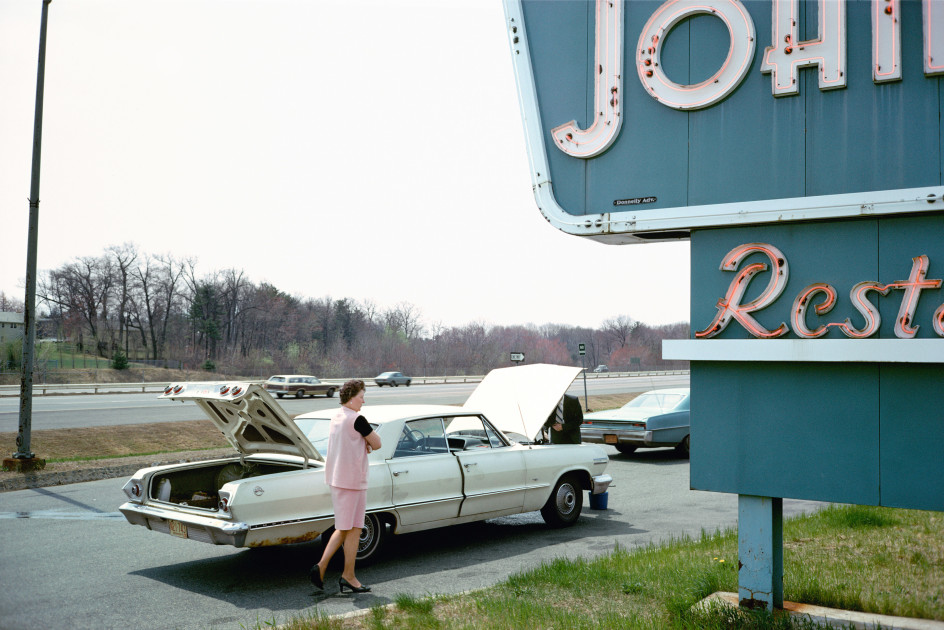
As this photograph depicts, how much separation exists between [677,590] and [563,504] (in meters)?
3.51

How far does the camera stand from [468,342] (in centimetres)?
9512

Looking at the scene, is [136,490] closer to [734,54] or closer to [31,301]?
[734,54]

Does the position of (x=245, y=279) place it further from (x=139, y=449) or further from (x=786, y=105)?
(x=786, y=105)

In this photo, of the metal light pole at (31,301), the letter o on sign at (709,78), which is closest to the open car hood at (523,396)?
the letter o on sign at (709,78)

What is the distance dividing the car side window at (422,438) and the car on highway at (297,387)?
99.3 ft

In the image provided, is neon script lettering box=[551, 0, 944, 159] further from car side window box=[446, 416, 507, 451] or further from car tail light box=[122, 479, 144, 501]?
car tail light box=[122, 479, 144, 501]

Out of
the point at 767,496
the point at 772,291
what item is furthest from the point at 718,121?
the point at 767,496

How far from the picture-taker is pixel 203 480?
765 cm

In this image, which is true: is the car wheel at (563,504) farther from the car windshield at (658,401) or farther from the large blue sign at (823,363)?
the car windshield at (658,401)

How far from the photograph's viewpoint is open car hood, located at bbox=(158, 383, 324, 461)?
A: 6332 mm

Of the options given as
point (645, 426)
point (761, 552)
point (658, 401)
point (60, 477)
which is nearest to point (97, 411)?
point (60, 477)

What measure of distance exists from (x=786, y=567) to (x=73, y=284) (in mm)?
77790

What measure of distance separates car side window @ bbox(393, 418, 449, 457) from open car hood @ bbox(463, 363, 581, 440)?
2.01m

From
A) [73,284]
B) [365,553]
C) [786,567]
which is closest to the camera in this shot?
[786,567]
